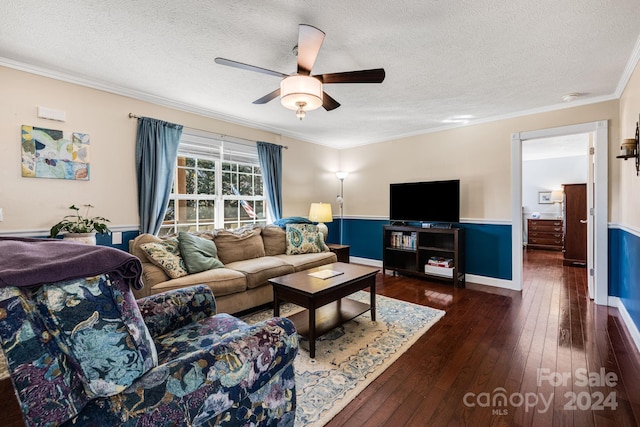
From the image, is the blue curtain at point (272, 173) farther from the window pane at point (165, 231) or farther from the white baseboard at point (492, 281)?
the white baseboard at point (492, 281)

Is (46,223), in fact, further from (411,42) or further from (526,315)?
(526,315)

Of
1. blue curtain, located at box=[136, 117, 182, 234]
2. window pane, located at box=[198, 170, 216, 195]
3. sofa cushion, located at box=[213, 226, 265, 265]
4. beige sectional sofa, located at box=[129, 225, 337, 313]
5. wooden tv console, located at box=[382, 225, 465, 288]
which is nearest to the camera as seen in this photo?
beige sectional sofa, located at box=[129, 225, 337, 313]

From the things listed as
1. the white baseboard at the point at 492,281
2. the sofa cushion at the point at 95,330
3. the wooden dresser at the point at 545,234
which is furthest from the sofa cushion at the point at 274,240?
the wooden dresser at the point at 545,234

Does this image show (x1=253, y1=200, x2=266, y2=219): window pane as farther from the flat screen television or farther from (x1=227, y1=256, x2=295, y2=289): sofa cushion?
the flat screen television

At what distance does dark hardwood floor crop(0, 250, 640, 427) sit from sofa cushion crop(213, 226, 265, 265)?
1.91 m

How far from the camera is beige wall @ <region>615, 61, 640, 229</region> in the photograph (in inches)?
98.0

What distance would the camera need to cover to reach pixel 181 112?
360 cm

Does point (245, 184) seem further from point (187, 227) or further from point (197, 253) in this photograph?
point (197, 253)

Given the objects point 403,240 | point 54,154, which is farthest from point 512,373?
point 54,154

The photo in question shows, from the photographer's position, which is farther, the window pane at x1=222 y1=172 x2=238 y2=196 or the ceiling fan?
the window pane at x1=222 y1=172 x2=238 y2=196

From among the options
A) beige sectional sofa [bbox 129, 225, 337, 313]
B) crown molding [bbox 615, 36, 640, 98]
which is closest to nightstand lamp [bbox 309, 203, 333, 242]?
beige sectional sofa [bbox 129, 225, 337, 313]

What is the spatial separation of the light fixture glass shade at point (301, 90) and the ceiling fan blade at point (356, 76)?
7 centimetres

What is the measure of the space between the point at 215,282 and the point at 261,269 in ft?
1.72

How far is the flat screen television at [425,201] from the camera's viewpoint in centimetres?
416
